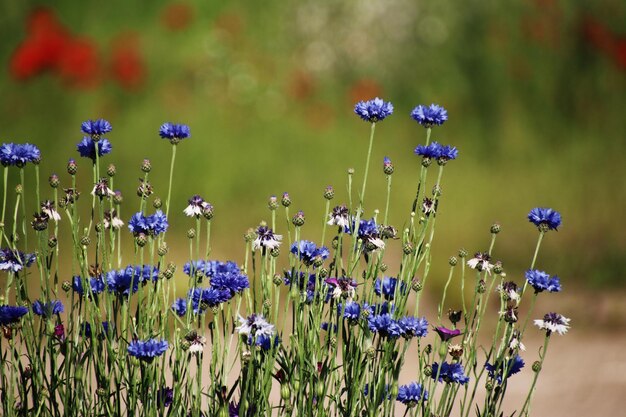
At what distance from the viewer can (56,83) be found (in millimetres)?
5465

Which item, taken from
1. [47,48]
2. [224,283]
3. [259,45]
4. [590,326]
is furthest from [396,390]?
[47,48]

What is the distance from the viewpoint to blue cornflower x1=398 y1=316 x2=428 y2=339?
2111 mm

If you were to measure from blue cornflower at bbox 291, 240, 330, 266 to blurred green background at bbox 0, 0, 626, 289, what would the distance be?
2.89 m

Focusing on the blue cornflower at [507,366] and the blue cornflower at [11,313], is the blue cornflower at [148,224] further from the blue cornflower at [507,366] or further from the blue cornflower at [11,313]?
the blue cornflower at [507,366]

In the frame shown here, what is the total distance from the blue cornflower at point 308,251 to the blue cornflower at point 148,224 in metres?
0.36

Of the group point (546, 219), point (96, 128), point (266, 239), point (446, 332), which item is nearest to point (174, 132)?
point (96, 128)

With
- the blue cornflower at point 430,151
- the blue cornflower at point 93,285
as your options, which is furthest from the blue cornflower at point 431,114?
the blue cornflower at point 93,285

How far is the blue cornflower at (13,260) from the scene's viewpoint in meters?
2.30

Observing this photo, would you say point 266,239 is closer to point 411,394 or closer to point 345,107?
point 411,394

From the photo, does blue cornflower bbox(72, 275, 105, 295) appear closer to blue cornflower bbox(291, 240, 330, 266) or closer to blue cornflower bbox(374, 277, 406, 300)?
blue cornflower bbox(291, 240, 330, 266)

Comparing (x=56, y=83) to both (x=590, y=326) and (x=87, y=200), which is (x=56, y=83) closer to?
(x=87, y=200)

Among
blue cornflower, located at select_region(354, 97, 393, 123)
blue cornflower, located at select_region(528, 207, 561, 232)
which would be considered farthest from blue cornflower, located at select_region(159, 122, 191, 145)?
blue cornflower, located at select_region(528, 207, 561, 232)

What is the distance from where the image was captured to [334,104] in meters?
5.62

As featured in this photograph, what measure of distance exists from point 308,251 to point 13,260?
0.81m
